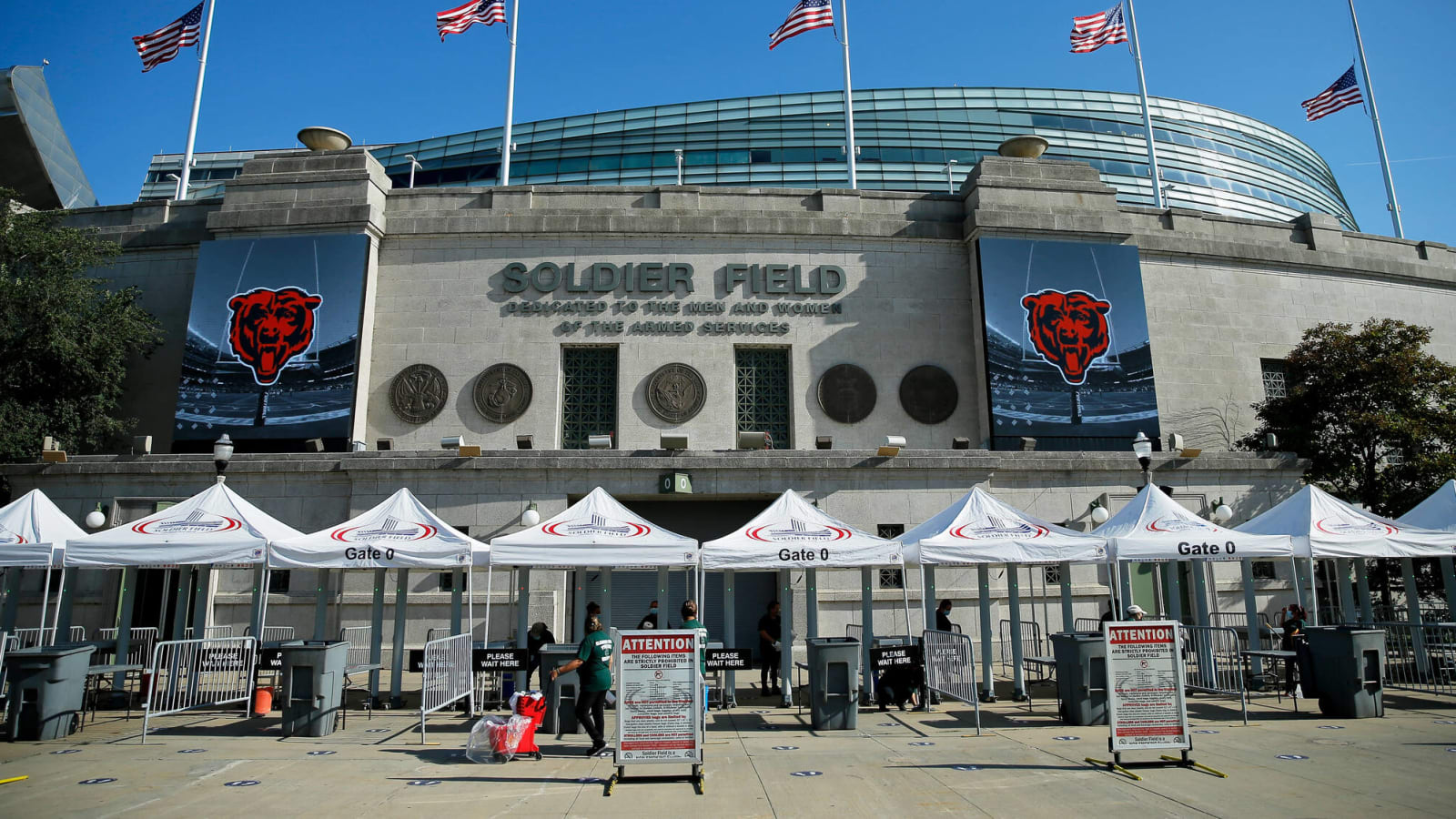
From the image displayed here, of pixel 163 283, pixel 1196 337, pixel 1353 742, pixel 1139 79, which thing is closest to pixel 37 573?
pixel 163 283

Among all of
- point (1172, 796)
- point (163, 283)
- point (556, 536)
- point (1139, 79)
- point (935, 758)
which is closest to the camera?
point (1172, 796)

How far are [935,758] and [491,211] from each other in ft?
68.3

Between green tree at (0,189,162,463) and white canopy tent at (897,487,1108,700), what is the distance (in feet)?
73.3

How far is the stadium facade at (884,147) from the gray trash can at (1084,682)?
4303 cm

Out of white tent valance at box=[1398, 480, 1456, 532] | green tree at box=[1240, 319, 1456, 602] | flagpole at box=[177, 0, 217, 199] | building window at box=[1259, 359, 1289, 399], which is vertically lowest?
white tent valance at box=[1398, 480, 1456, 532]

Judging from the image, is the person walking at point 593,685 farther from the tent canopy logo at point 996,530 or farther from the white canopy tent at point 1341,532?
the white canopy tent at point 1341,532

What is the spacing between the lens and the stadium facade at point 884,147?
181 feet

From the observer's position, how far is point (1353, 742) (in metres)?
11.2

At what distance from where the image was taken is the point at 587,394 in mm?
25266

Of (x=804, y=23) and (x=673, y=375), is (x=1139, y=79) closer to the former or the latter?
(x=804, y=23)

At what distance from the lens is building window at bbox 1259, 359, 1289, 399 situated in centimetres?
2792

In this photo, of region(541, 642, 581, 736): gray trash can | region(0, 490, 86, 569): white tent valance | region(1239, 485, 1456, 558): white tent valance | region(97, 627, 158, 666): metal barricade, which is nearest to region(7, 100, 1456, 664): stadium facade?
region(97, 627, 158, 666): metal barricade

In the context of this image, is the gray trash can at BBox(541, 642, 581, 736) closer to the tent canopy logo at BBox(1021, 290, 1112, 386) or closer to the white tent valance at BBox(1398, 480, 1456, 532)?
the white tent valance at BBox(1398, 480, 1456, 532)

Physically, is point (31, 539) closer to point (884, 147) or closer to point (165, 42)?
point (165, 42)
